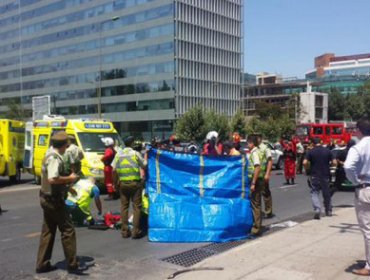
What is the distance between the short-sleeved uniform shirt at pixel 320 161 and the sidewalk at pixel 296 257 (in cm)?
140

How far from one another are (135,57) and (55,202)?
76.4m

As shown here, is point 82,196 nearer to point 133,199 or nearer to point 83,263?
point 133,199

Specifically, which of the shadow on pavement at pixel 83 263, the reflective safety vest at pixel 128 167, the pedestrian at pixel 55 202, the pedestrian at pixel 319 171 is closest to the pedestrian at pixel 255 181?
the pedestrian at pixel 319 171

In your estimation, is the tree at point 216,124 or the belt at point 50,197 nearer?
the belt at point 50,197

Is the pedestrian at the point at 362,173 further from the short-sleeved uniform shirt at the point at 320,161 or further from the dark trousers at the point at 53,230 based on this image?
the short-sleeved uniform shirt at the point at 320,161

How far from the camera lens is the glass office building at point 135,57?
252ft

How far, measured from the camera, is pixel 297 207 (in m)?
12.2

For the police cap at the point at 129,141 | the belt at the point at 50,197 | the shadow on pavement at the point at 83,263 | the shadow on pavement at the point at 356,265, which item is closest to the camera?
the belt at the point at 50,197

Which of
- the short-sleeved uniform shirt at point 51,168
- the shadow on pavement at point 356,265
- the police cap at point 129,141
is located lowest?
the shadow on pavement at point 356,265

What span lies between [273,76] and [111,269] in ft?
384

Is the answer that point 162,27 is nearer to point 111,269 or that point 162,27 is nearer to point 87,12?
point 87,12

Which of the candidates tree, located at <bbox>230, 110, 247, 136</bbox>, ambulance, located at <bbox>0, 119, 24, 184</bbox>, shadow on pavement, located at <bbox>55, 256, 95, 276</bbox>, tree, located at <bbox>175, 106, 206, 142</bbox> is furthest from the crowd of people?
tree, located at <bbox>230, 110, 247, 136</bbox>

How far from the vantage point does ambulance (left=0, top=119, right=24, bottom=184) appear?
1838 centimetres

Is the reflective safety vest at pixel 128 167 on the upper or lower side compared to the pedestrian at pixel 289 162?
upper
